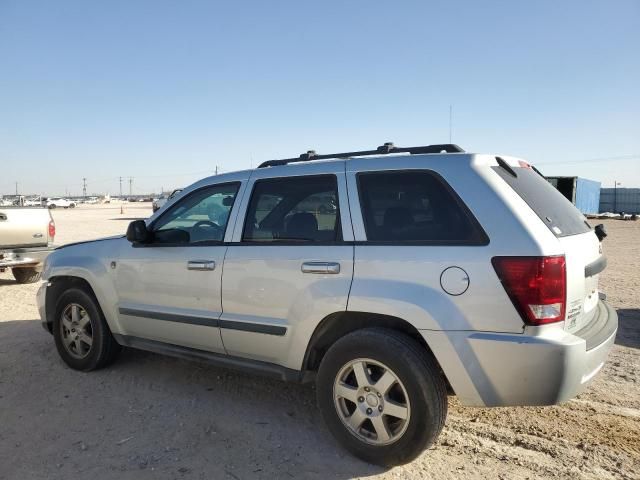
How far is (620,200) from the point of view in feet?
150

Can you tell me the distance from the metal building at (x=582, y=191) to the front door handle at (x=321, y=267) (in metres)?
30.3

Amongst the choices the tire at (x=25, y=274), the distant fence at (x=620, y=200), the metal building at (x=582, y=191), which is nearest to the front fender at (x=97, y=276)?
the tire at (x=25, y=274)

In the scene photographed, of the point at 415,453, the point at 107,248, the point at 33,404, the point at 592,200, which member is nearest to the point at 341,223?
the point at 415,453

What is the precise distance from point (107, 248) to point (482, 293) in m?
3.34

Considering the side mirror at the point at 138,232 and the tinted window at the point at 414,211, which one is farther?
the side mirror at the point at 138,232

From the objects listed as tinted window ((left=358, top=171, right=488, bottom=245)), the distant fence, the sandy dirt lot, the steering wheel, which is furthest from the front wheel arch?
the distant fence

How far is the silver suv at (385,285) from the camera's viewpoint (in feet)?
8.77

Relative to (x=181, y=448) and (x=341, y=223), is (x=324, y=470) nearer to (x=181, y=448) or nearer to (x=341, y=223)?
(x=181, y=448)

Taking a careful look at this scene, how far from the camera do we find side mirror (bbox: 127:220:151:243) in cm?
405

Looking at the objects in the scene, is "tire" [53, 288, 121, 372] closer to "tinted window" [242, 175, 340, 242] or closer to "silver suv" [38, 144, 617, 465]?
"silver suv" [38, 144, 617, 465]

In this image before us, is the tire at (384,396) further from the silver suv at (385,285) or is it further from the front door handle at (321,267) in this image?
the front door handle at (321,267)

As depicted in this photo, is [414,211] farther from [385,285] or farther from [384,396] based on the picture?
[384,396]

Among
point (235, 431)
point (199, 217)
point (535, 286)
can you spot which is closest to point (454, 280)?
point (535, 286)

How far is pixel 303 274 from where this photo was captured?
3293mm
